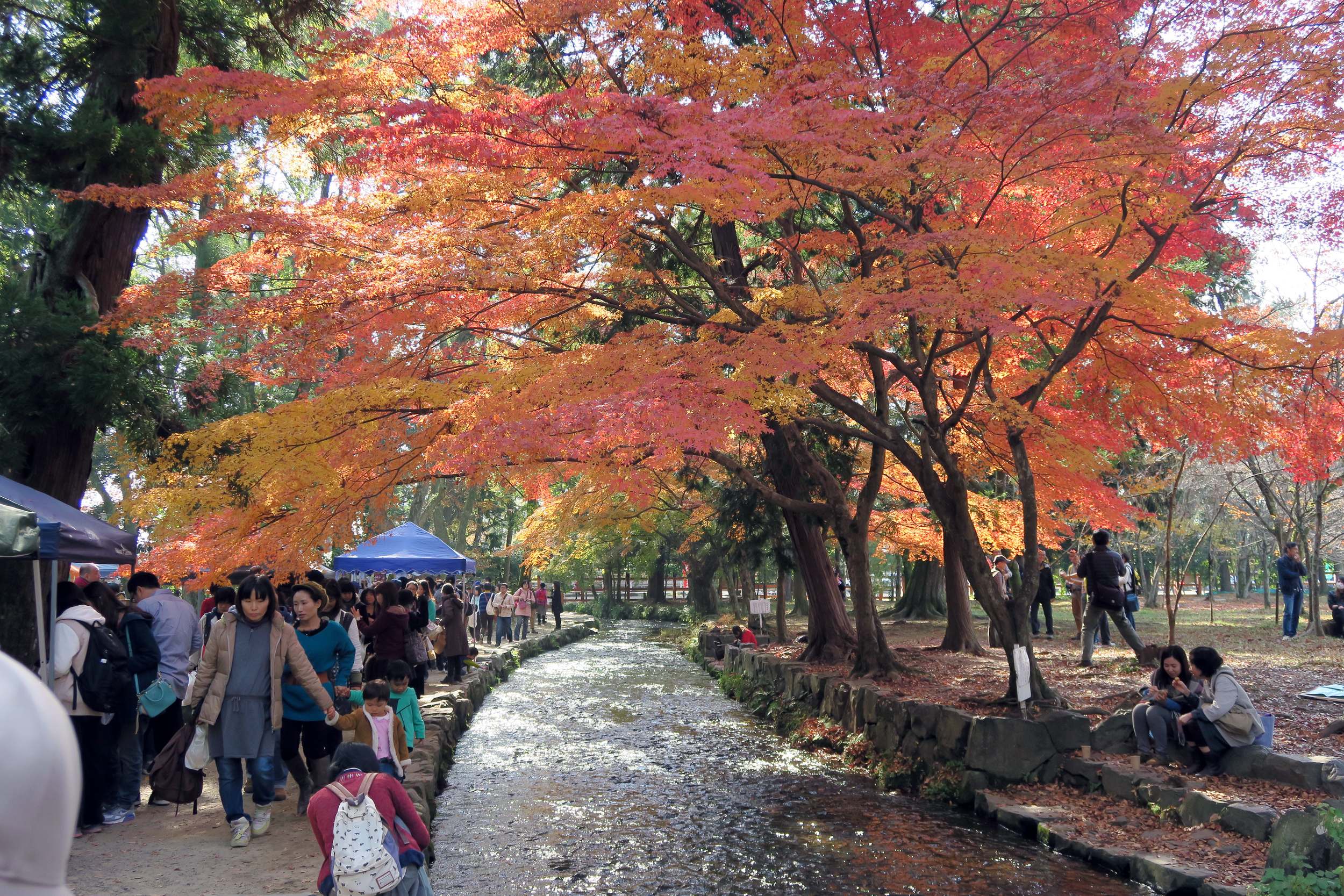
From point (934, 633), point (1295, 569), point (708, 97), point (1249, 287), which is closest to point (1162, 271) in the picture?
point (708, 97)

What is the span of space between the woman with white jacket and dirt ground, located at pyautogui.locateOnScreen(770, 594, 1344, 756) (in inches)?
304

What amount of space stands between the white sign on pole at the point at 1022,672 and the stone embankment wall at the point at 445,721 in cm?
553

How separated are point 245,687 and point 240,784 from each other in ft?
2.19

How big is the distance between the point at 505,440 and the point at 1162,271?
694 centimetres

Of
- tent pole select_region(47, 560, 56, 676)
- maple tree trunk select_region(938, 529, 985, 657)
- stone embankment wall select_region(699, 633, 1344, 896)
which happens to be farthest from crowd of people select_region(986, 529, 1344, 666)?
tent pole select_region(47, 560, 56, 676)

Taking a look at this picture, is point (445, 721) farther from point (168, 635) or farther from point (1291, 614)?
point (1291, 614)

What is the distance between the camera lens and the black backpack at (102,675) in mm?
5773

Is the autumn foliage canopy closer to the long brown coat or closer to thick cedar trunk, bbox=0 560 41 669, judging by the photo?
thick cedar trunk, bbox=0 560 41 669

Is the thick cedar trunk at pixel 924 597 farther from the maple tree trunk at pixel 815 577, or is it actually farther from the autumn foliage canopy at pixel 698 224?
the autumn foliage canopy at pixel 698 224

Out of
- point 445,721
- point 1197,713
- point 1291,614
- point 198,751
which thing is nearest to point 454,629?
point 445,721

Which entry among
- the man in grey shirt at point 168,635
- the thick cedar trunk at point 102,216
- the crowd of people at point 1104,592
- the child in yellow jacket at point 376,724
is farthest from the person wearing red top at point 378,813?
the crowd of people at point 1104,592

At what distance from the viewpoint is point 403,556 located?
15531 millimetres

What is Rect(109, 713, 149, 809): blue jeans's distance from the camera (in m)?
6.34

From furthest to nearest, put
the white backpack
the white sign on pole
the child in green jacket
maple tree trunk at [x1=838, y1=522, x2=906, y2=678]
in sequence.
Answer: maple tree trunk at [x1=838, y1=522, x2=906, y2=678], the white sign on pole, the child in green jacket, the white backpack
